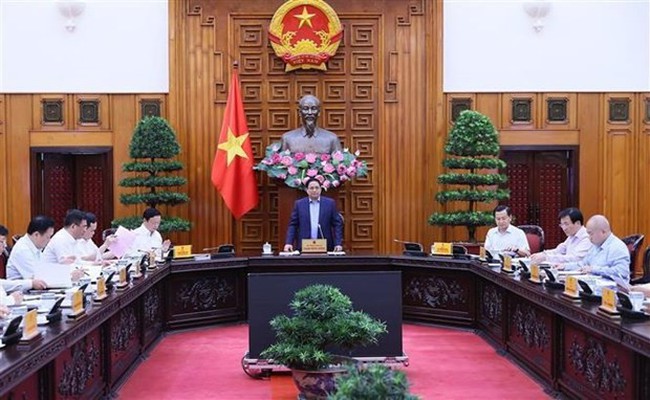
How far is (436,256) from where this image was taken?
7.07m

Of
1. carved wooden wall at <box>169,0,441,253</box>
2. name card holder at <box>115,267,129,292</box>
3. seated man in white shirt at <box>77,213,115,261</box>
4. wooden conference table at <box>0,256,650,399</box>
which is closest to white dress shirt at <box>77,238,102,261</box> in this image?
seated man in white shirt at <box>77,213,115,261</box>

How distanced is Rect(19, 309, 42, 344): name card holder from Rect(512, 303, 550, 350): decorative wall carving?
295cm

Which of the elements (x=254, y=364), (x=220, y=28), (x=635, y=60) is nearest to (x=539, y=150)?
(x=635, y=60)

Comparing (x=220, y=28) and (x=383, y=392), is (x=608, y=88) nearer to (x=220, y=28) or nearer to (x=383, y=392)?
(x=220, y=28)

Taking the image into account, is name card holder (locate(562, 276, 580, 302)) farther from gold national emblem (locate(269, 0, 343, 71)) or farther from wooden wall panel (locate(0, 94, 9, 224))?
wooden wall panel (locate(0, 94, 9, 224))

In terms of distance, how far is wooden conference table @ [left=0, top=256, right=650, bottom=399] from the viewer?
3467mm

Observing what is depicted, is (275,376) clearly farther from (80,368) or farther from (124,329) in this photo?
(80,368)

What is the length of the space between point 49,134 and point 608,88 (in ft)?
20.4

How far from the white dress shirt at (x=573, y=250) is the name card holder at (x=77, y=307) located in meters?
3.43

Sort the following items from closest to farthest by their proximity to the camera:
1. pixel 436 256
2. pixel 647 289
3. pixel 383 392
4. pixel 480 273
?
pixel 383 392 < pixel 647 289 < pixel 480 273 < pixel 436 256

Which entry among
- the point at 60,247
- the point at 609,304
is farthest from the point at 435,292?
the point at 609,304

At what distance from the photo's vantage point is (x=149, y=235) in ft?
23.2

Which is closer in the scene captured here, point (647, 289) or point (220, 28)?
point (647, 289)

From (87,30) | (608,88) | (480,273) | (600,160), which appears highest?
(87,30)
